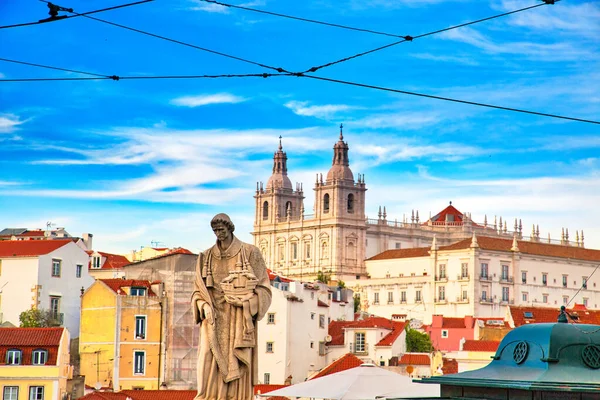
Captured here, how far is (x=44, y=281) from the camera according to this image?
187 feet

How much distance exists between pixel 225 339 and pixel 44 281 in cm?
4743

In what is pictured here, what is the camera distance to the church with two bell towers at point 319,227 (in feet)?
411

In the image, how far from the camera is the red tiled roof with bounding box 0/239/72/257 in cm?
5766

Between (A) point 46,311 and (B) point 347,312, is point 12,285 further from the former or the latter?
(B) point 347,312

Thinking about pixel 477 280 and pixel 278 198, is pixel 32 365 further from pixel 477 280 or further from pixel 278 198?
pixel 278 198

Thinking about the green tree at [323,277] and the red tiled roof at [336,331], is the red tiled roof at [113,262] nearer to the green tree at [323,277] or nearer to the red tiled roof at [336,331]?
the red tiled roof at [336,331]

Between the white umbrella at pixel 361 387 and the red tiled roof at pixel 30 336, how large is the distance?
20.7m

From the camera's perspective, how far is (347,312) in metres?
75.2

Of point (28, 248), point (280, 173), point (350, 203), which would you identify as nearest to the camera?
point (28, 248)

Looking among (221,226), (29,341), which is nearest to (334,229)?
(29,341)

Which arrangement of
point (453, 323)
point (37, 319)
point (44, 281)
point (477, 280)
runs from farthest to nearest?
point (477, 280) < point (453, 323) < point (44, 281) < point (37, 319)

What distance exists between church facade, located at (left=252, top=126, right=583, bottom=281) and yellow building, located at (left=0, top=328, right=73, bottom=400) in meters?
80.0

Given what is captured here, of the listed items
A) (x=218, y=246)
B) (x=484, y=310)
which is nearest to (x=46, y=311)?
(x=218, y=246)

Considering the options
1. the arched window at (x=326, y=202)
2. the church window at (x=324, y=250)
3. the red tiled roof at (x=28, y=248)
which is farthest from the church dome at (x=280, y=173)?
the red tiled roof at (x=28, y=248)
